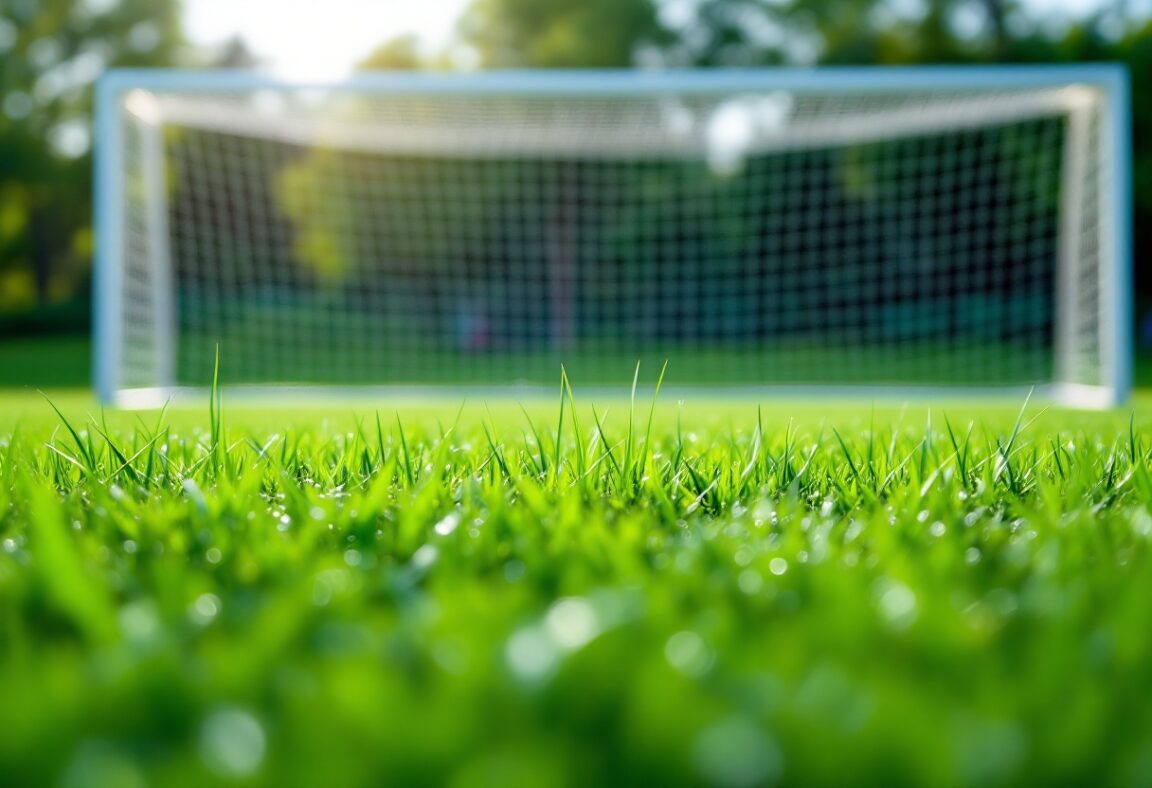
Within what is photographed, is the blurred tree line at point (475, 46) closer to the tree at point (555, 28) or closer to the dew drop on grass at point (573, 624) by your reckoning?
the tree at point (555, 28)

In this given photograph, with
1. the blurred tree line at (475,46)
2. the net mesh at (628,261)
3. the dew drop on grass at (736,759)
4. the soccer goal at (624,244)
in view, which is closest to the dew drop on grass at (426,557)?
the dew drop on grass at (736,759)

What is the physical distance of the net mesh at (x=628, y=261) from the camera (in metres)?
12.9

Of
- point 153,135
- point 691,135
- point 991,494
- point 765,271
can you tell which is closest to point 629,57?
point 765,271

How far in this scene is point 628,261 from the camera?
52.5ft

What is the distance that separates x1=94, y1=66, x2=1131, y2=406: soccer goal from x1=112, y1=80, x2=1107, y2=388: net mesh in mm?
→ 54

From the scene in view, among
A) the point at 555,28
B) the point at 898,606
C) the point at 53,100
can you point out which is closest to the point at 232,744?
the point at 898,606

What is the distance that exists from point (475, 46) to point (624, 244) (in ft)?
34.5

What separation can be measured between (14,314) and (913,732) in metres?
22.9

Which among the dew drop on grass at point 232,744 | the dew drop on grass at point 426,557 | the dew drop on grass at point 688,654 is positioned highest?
the dew drop on grass at point 232,744

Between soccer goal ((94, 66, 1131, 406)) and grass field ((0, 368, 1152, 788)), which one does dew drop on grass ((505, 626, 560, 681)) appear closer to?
grass field ((0, 368, 1152, 788))

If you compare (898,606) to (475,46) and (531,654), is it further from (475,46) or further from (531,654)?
(475,46)

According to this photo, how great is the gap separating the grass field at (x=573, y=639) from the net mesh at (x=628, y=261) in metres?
8.71

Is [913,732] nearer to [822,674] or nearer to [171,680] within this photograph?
[822,674]

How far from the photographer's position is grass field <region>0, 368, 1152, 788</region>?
484 mm
